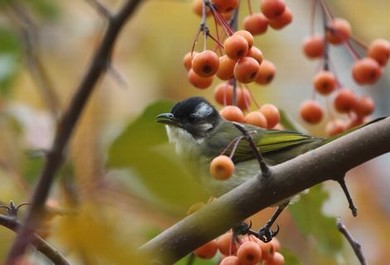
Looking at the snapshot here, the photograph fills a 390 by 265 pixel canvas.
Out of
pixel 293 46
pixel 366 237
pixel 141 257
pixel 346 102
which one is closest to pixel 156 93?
pixel 293 46

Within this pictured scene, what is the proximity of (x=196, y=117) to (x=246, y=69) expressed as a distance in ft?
4.97

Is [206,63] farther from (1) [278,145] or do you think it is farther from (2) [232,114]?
(1) [278,145]

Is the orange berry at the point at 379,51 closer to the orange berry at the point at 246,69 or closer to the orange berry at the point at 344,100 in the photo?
the orange berry at the point at 344,100

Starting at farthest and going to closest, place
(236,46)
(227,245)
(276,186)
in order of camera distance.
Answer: (227,245), (236,46), (276,186)

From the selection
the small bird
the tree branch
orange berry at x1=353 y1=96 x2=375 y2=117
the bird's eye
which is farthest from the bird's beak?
the tree branch

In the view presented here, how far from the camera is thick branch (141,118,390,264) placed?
2121mm

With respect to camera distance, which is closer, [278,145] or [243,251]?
[243,251]

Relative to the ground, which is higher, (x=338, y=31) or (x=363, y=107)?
(x=338, y=31)

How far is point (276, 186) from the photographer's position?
2174 mm

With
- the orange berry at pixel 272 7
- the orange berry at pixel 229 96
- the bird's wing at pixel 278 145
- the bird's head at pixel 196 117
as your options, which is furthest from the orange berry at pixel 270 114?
the bird's head at pixel 196 117

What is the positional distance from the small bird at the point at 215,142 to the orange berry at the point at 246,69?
0.72 meters

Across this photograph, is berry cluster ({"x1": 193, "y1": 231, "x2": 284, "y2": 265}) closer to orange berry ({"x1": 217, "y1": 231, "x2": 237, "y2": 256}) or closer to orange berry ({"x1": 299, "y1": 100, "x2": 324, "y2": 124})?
orange berry ({"x1": 217, "y1": 231, "x2": 237, "y2": 256})

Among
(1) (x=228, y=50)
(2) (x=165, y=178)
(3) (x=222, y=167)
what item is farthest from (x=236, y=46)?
(2) (x=165, y=178)

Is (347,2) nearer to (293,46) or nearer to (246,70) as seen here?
(293,46)
